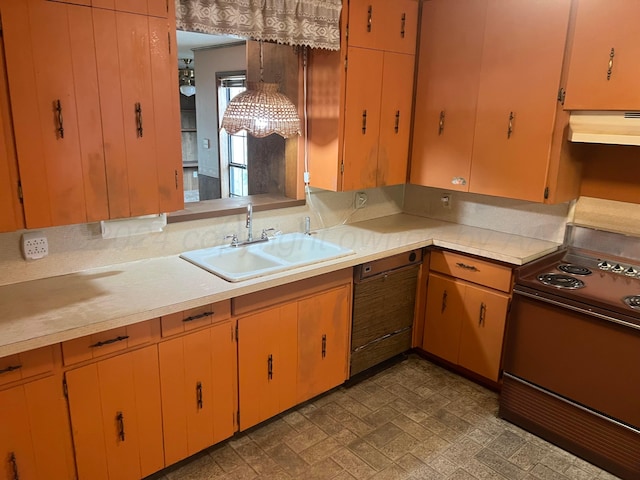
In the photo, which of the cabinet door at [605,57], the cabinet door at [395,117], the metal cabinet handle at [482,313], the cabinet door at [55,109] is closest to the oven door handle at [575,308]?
the metal cabinet handle at [482,313]

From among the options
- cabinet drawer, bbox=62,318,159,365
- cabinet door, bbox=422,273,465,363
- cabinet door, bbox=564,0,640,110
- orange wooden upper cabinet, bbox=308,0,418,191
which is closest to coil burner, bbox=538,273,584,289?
cabinet door, bbox=422,273,465,363

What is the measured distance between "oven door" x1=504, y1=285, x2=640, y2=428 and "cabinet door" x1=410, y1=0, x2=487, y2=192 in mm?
952

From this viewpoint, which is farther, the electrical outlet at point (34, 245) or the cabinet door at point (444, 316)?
Answer: the cabinet door at point (444, 316)

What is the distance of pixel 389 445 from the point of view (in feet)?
8.06

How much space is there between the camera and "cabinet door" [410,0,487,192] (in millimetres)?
2850

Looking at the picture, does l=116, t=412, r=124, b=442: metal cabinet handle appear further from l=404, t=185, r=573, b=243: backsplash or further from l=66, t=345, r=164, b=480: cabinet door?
l=404, t=185, r=573, b=243: backsplash

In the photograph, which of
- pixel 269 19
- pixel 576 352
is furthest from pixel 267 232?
pixel 576 352

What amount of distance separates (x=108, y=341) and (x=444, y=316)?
2.05 meters

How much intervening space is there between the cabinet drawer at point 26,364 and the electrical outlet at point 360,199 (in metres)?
2.19

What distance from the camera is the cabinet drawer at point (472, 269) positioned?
2766mm

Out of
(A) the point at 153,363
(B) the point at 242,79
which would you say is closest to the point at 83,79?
(A) the point at 153,363

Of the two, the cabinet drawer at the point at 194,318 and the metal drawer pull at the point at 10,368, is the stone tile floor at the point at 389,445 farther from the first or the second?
the metal drawer pull at the point at 10,368

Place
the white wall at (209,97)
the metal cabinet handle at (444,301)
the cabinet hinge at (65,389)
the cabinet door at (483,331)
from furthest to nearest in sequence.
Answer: the white wall at (209,97)
the metal cabinet handle at (444,301)
the cabinet door at (483,331)
the cabinet hinge at (65,389)

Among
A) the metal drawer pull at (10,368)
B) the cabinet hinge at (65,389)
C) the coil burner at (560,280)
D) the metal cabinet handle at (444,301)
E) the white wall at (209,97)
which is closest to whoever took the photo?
the metal drawer pull at (10,368)
